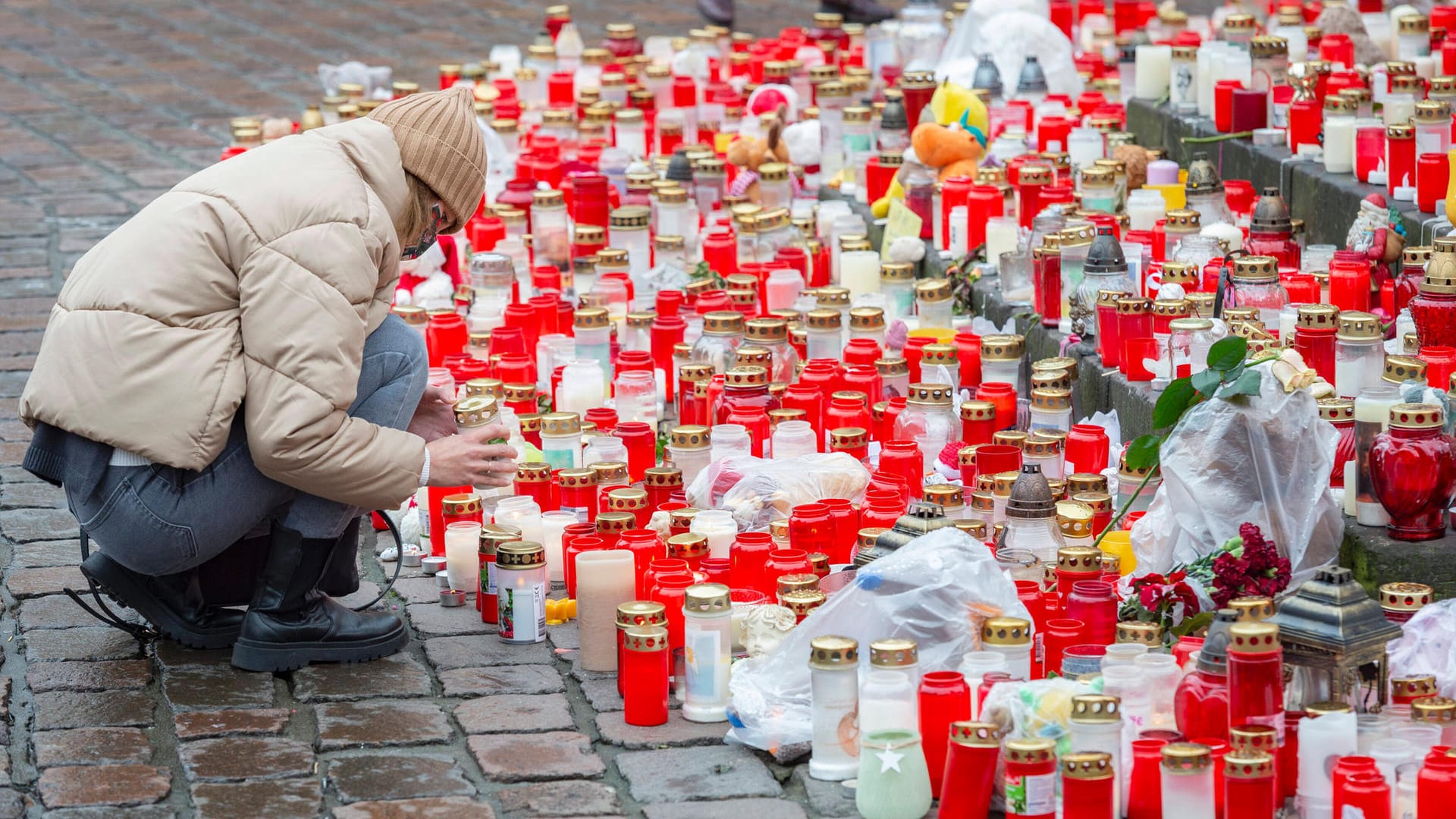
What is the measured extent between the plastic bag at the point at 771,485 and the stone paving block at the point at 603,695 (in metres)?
0.63

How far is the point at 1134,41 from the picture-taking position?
318 inches

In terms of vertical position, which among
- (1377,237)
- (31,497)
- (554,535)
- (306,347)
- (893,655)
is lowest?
(31,497)

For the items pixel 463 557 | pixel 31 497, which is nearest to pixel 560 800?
pixel 463 557

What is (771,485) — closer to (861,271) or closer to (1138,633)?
(1138,633)

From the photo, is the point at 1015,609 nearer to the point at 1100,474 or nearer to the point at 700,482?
the point at 1100,474

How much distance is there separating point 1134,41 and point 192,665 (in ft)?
17.8

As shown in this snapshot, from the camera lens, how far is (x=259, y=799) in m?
3.24

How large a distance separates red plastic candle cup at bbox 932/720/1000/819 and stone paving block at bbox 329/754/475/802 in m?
0.80

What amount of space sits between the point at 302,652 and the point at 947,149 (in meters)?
3.13

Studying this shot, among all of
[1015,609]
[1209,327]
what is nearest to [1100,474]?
[1209,327]

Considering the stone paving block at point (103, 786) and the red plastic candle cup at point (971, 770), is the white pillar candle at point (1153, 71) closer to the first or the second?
the red plastic candle cup at point (971, 770)

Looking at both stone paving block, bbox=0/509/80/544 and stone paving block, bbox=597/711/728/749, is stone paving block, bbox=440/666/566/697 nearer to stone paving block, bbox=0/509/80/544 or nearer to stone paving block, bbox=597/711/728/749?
stone paving block, bbox=597/711/728/749

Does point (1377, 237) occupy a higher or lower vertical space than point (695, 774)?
higher

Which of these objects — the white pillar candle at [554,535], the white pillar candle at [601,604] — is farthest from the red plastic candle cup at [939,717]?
the white pillar candle at [554,535]
